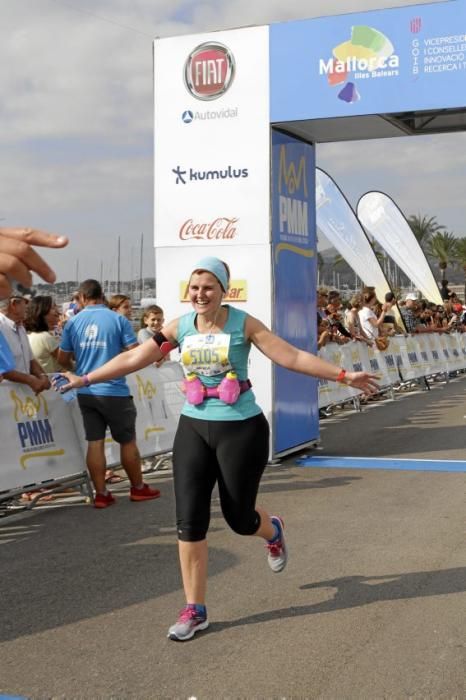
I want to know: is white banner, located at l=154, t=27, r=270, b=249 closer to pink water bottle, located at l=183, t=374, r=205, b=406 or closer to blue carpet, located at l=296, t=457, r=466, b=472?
blue carpet, located at l=296, t=457, r=466, b=472

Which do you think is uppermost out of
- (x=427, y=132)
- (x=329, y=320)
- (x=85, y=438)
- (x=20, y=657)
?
(x=427, y=132)

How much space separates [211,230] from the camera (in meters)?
10.5

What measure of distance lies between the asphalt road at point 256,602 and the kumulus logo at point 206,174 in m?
3.61

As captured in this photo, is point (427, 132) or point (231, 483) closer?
point (231, 483)

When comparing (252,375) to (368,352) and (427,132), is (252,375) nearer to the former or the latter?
(427,132)

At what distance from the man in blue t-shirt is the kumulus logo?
97.4 inches

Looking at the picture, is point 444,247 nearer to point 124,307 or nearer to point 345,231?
point 345,231

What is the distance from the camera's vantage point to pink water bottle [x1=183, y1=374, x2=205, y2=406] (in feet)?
16.8

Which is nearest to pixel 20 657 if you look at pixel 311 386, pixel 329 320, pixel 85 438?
pixel 85 438

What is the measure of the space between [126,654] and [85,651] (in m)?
0.23

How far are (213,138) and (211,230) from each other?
3.36ft

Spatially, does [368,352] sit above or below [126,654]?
above

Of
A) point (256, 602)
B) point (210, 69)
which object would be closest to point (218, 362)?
point (256, 602)

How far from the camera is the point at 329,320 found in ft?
56.1
